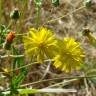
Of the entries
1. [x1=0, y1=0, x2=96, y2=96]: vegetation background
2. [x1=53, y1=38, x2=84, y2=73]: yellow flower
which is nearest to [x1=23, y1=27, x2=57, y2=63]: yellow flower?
[x1=53, y1=38, x2=84, y2=73]: yellow flower

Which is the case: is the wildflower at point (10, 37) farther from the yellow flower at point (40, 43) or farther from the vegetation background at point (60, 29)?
the vegetation background at point (60, 29)

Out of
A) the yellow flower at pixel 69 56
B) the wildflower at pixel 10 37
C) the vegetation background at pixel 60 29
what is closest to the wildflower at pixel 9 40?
the wildflower at pixel 10 37

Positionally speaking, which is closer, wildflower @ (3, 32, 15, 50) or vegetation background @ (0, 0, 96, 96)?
wildflower @ (3, 32, 15, 50)

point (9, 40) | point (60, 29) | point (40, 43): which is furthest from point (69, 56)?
point (60, 29)

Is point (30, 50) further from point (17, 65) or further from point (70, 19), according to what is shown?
point (70, 19)

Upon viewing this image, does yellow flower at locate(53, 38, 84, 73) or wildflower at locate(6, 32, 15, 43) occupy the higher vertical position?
wildflower at locate(6, 32, 15, 43)

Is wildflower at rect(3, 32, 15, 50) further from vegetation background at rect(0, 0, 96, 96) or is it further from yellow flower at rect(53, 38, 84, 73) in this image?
vegetation background at rect(0, 0, 96, 96)

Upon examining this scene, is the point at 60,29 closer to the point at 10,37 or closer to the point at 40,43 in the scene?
the point at 40,43
